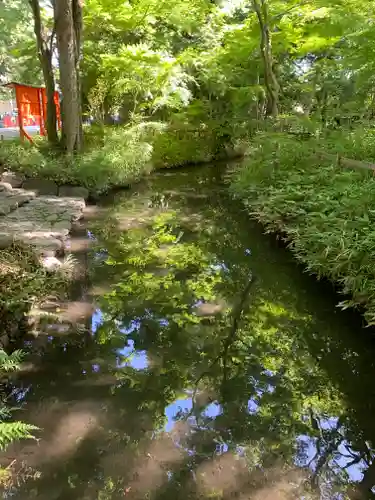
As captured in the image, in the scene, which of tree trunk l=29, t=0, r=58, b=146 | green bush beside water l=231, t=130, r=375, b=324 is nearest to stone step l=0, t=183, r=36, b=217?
tree trunk l=29, t=0, r=58, b=146

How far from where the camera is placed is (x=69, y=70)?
10.4 meters

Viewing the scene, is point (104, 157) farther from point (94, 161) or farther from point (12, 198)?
point (12, 198)

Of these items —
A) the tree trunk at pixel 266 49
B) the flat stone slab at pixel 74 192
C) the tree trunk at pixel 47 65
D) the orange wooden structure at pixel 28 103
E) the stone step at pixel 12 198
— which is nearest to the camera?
the stone step at pixel 12 198

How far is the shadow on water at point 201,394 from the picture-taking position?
102 inches

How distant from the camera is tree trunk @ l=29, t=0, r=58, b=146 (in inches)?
451

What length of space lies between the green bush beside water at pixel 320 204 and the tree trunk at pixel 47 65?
5.56 metres

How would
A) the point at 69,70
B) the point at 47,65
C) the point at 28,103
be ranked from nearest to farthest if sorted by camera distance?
the point at 69,70 < the point at 47,65 < the point at 28,103

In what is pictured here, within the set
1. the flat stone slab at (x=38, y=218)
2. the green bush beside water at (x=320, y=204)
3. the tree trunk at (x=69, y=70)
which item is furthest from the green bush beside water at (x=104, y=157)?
the green bush beside water at (x=320, y=204)

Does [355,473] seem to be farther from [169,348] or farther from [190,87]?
[190,87]

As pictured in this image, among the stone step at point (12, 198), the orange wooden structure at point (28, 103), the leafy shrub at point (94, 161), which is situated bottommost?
the stone step at point (12, 198)

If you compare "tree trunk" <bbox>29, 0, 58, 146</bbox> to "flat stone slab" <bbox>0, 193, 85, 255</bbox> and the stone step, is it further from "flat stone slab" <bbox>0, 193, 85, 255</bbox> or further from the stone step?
"flat stone slab" <bbox>0, 193, 85, 255</bbox>

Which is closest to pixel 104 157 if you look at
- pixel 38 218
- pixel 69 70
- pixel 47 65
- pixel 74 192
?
pixel 74 192

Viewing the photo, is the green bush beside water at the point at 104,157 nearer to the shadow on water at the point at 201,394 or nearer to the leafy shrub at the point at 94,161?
the leafy shrub at the point at 94,161

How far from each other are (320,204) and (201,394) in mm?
3753
